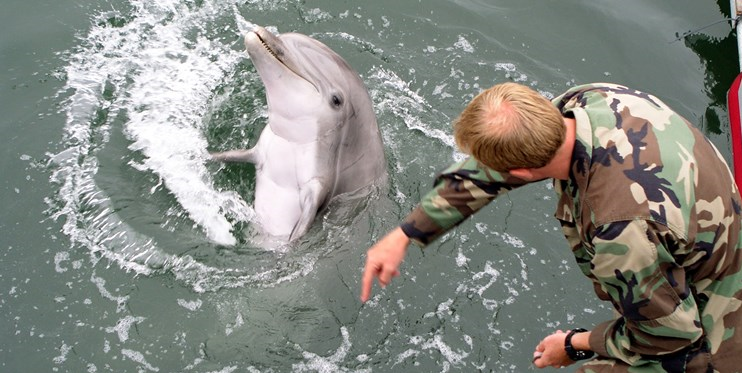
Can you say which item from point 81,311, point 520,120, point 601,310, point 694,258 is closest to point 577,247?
point 694,258

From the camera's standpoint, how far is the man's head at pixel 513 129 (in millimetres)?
3227

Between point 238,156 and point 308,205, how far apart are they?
1018 millimetres

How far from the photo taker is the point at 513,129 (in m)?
3.22

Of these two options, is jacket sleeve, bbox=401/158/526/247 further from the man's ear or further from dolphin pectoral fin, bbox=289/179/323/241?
dolphin pectoral fin, bbox=289/179/323/241

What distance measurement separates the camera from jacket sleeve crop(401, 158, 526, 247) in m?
4.06

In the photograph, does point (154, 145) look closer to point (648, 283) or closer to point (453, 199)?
point (453, 199)

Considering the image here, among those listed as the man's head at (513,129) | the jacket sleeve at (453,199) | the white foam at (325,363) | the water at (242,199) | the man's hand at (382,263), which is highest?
the man's head at (513,129)

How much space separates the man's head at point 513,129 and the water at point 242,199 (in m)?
3.04

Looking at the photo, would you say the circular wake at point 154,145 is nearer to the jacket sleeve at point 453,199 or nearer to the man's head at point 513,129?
the jacket sleeve at point 453,199

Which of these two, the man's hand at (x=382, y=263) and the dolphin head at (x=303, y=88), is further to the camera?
the dolphin head at (x=303, y=88)

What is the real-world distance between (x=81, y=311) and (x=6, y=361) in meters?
0.66

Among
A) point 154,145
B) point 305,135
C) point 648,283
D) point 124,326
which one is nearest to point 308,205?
point 305,135

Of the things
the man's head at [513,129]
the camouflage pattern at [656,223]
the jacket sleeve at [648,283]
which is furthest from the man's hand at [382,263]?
the jacket sleeve at [648,283]

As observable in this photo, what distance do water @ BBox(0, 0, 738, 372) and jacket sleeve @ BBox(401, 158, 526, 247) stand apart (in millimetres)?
2075
